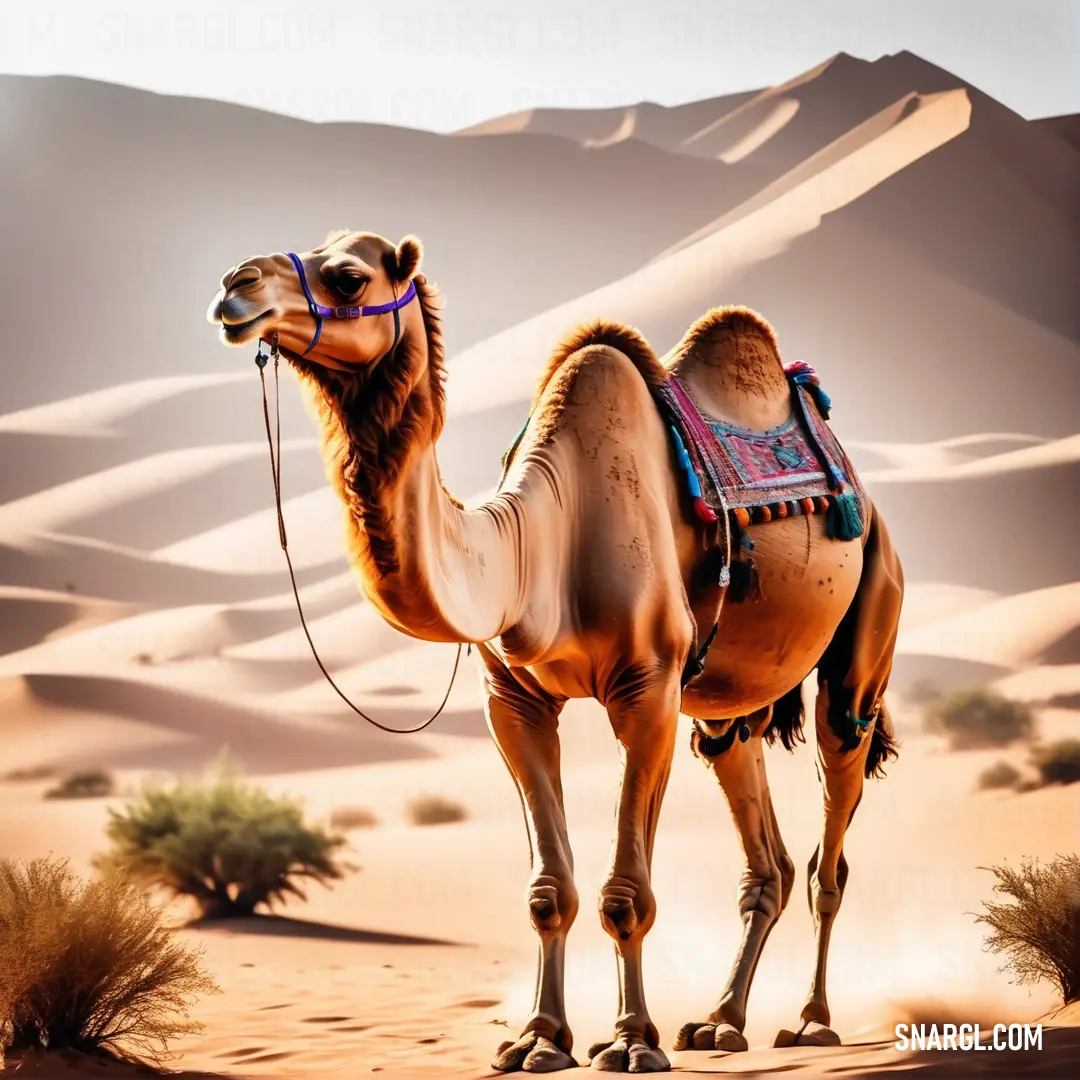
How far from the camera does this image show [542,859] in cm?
459

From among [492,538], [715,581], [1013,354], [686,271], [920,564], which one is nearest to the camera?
[492,538]

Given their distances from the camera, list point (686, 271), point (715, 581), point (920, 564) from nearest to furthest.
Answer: point (715, 581) < point (920, 564) < point (686, 271)

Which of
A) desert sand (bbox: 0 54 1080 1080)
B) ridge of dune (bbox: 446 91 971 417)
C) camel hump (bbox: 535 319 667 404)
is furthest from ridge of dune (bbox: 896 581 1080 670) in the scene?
camel hump (bbox: 535 319 667 404)

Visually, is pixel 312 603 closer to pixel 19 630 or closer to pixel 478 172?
pixel 19 630

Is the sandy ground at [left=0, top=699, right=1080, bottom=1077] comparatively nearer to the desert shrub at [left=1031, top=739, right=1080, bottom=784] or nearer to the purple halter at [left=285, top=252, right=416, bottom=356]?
the desert shrub at [left=1031, top=739, right=1080, bottom=784]

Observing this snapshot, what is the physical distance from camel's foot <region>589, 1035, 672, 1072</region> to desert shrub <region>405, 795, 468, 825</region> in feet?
29.5

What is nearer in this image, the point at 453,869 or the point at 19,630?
the point at 453,869

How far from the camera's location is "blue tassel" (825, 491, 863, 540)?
17.8 ft

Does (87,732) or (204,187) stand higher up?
(204,187)

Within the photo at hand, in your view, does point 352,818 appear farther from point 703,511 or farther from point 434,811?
point 703,511

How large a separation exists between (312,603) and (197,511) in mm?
1413

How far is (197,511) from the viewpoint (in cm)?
1639

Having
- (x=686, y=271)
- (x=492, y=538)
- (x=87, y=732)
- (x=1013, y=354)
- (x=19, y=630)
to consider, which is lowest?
(x=492, y=538)

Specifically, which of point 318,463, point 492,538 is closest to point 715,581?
point 492,538
